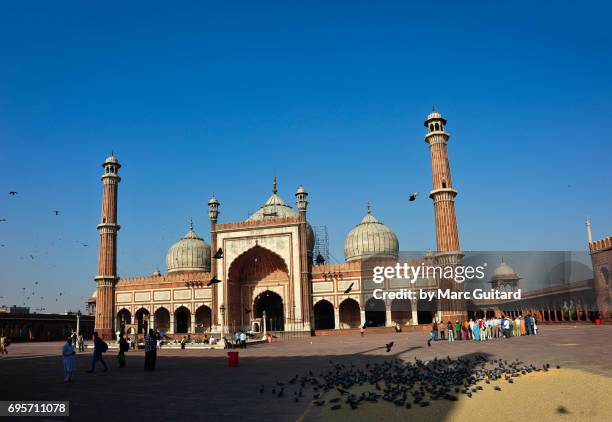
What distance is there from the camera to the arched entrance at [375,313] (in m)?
43.7

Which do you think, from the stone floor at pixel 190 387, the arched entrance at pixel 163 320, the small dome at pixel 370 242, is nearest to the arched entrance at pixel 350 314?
the small dome at pixel 370 242

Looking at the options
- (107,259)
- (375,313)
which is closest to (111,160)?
(107,259)

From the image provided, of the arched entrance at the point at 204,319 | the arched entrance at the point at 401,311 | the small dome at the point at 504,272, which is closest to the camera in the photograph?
the arched entrance at the point at 401,311

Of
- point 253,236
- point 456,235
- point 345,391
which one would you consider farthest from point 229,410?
point 253,236

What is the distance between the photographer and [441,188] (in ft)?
134

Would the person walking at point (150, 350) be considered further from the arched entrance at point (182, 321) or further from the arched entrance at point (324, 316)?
the arched entrance at point (182, 321)

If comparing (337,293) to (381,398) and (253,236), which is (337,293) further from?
(381,398)

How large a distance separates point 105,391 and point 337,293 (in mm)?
33649

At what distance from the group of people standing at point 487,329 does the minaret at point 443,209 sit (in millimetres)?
9809

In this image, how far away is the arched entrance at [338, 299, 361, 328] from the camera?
45625 millimetres

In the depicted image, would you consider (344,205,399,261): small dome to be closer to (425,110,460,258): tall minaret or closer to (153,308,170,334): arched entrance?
(425,110,460,258): tall minaret

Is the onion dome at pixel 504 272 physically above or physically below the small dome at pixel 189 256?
below

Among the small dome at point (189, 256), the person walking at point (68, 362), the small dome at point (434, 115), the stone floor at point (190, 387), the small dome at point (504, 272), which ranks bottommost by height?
the stone floor at point (190, 387)

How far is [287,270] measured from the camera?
44938 mm
